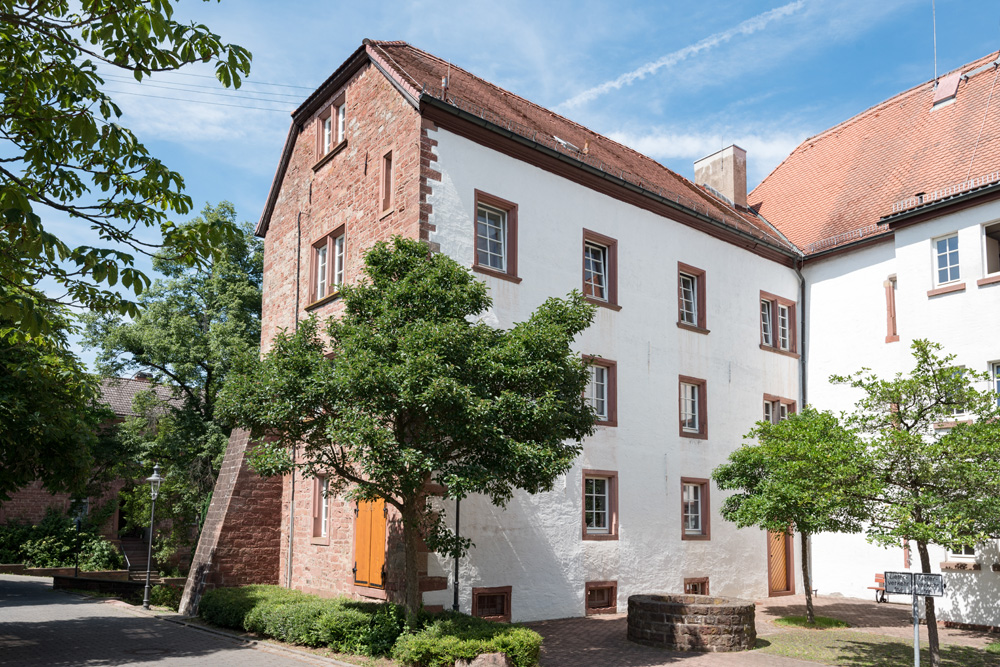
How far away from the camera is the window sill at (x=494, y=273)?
48.9 ft

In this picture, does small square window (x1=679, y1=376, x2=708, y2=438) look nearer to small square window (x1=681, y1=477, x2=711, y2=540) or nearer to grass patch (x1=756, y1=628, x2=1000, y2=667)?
small square window (x1=681, y1=477, x2=711, y2=540)

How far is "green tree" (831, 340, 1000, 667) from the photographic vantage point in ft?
33.3

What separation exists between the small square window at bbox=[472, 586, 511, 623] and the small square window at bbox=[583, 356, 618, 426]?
4145 mm

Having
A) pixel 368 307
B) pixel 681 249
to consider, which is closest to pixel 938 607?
pixel 681 249

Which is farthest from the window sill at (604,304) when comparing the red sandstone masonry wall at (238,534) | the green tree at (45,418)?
the green tree at (45,418)

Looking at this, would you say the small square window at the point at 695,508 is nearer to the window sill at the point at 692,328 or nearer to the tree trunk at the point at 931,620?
the window sill at the point at 692,328

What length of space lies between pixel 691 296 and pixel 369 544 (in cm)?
A: 957

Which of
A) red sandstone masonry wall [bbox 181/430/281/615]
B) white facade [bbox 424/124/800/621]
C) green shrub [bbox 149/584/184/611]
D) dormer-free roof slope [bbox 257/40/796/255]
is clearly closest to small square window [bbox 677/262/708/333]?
white facade [bbox 424/124/800/621]

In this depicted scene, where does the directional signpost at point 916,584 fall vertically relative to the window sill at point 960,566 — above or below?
above

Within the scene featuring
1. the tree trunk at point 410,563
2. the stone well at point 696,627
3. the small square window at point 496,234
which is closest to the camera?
the tree trunk at point 410,563

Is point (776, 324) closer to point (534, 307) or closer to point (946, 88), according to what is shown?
point (946, 88)

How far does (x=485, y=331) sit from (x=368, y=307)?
1692mm

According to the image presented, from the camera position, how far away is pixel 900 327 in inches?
712

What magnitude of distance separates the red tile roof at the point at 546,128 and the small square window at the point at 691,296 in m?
1.41
